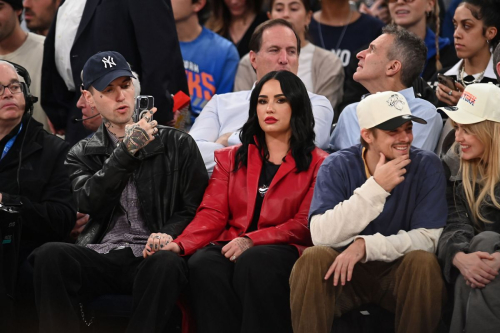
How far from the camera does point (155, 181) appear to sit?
15.8 ft

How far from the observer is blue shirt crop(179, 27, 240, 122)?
21.3ft

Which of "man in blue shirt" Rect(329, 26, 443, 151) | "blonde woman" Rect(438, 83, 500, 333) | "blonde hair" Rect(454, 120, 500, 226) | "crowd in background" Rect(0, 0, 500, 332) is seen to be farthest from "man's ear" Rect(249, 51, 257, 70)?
"blonde hair" Rect(454, 120, 500, 226)

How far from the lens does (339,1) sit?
6773mm

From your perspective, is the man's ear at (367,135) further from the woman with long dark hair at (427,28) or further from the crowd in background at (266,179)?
the woman with long dark hair at (427,28)

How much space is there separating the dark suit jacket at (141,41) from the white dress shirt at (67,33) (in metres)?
0.14

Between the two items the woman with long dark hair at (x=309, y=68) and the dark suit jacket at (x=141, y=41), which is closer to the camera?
the dark suit jacket at (x=141, y=41)

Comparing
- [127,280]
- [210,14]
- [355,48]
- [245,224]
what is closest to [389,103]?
[245,224]

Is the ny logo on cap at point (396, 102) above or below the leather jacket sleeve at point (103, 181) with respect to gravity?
above

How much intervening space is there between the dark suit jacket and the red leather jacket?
0.97 m

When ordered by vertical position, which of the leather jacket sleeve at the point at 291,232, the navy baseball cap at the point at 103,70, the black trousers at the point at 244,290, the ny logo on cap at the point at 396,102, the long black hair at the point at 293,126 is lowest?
the black trousers at the point at 244,290

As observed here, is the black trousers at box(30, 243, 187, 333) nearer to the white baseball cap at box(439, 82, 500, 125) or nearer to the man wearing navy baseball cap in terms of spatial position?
the man wearing navy baseball cap

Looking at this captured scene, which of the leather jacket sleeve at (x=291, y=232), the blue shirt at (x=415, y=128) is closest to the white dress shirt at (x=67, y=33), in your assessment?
the blue shirt at (x=415, y=128)

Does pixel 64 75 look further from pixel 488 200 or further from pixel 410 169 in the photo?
pixel 488 200

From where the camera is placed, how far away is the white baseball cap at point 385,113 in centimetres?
429
